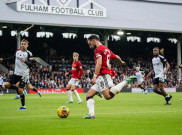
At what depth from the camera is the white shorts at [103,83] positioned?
1097cm

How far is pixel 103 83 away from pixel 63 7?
103 ft

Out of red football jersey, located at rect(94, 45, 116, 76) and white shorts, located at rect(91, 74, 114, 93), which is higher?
red football jersey, located at rect(94, 45, 116, 76)

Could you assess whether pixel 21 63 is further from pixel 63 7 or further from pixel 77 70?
pixel 63 7

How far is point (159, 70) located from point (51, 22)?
23.4m

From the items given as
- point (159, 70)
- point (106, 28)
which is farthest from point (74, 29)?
point (159, 70)

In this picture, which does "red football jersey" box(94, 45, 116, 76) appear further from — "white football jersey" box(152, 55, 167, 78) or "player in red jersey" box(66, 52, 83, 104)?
"player in red jersey" box(66, 52, 83, 104)

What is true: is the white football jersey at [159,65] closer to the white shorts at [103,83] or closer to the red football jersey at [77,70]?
the red football jersey at [77,70]

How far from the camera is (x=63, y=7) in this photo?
41625 millimetres

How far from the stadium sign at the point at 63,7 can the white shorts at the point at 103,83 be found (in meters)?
29.2

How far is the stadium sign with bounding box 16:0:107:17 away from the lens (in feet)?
129

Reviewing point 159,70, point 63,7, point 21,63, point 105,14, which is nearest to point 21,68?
point 21,63

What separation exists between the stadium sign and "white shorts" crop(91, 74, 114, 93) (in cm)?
2916

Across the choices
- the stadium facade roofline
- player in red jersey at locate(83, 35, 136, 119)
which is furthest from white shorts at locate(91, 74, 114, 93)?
the stadium facade roofline

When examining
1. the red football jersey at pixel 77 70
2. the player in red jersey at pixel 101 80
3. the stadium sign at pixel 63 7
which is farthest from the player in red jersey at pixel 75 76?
the stadium sign at pixel 63 7
